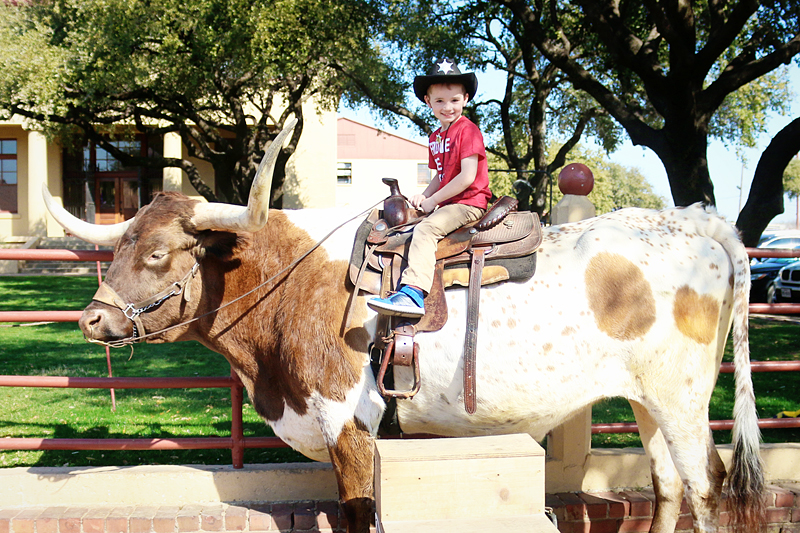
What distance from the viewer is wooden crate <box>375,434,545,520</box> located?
239cm

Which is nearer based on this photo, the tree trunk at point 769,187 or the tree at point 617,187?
the tree trunk at point 769,187

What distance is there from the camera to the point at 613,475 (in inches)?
180

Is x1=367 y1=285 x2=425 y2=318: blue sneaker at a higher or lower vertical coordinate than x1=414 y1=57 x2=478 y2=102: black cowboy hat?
lower

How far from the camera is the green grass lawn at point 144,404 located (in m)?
5.41

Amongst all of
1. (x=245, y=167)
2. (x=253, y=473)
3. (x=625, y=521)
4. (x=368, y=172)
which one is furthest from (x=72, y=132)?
(x=368, y=172)

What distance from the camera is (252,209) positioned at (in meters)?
3.24

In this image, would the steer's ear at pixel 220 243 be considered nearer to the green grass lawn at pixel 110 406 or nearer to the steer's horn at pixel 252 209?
the steer's horn at pixel 252 209

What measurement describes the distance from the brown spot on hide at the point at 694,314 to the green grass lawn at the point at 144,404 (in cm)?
238

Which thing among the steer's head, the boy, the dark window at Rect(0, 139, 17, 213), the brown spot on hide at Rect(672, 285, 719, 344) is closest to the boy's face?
the boy

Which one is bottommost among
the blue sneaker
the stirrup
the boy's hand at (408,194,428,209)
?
the stirrup

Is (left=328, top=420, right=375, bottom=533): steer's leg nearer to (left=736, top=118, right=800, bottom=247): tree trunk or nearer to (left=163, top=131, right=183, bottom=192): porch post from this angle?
(left=736, top=118, right=800, bottom=247): tree trunk

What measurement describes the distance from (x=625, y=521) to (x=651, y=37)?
1069 centimetres

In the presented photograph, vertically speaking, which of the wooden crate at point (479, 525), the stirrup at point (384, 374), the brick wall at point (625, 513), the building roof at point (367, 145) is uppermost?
the building roof at point (367, 145)

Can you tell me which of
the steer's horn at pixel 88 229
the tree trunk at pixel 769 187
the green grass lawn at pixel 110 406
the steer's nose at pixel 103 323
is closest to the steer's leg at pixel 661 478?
the green grass lawn at pixel 110 406
